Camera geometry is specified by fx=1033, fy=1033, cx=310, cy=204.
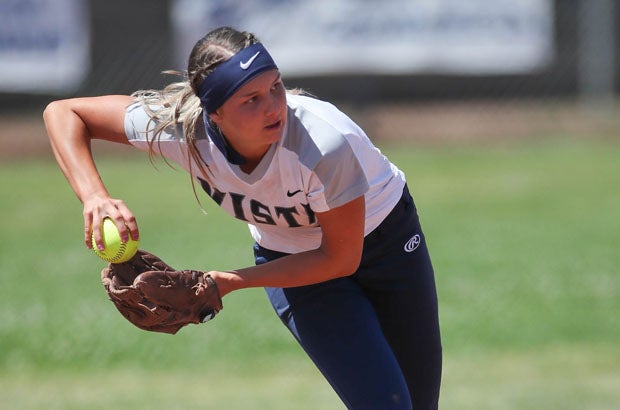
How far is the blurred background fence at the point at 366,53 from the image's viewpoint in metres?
13.9

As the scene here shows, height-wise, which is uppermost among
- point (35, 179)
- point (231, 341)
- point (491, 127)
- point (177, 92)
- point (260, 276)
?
point (177, 92)

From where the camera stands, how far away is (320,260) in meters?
3.28

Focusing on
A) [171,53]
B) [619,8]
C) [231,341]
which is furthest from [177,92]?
[619,8]

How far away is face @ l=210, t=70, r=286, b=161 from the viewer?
307 cm

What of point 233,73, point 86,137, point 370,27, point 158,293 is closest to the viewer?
point 233,73

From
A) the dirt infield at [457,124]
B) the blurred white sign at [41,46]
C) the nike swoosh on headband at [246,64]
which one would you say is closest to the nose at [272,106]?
the nike swoosh on headband at [246,64]

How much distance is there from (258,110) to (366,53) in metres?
11.5

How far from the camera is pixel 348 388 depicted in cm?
347

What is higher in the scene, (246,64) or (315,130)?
(246,64)

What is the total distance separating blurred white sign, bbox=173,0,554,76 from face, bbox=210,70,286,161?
36.0 ft

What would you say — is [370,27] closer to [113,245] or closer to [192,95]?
[192,95]

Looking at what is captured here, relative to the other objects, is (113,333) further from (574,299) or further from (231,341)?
(574,299)

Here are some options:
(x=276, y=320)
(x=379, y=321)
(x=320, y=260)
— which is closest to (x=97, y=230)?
(x=320, y=260)

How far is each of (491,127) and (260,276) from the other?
1184cm
